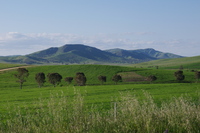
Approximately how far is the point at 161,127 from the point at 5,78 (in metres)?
109

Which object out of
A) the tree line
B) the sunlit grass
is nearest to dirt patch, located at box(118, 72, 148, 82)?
the tree line

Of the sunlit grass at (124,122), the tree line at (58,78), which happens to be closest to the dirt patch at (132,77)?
the tree line at (58,78)

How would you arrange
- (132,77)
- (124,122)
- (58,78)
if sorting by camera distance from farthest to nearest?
(132,77)
(58,78)
(124,122)

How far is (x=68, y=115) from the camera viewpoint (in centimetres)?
1350

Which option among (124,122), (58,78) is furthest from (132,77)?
(124,122)

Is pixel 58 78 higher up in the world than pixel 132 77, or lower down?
higher up

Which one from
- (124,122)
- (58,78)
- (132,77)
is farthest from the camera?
(132,77)

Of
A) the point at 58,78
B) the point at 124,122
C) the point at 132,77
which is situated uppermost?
the point at 124,122

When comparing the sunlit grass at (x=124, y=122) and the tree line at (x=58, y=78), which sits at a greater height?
the sunlit grass at (x=124, y=122)

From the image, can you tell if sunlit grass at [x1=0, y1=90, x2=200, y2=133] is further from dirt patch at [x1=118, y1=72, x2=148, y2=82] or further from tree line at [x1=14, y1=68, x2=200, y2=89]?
dirt patch at [x1=118, y1=72, x2=148, y2=82]

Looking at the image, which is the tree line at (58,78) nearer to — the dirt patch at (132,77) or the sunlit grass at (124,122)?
the dirt patch at (132,77)

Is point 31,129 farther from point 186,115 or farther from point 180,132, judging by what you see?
point 186,115

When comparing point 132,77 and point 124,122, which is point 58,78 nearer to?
point 132,77

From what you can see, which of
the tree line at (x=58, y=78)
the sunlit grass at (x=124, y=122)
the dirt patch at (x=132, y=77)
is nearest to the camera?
the sunlit grass at (x=124, y=122)
